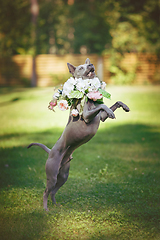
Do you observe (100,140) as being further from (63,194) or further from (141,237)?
(141,237)

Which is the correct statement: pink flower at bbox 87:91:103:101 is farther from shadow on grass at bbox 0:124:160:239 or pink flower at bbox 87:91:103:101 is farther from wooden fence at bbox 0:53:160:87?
wooden fence at bbox 0:53:160:87

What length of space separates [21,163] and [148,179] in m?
2.85

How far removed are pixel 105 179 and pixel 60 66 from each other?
55.1 feet

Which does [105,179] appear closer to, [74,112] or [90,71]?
[74,112]

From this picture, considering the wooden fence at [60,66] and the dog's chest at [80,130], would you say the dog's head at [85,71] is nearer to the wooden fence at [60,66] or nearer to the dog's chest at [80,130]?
the dog's chest at [80,130]

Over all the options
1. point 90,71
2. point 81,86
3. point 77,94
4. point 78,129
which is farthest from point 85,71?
point 78,129

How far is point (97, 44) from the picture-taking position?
2348 centimetres

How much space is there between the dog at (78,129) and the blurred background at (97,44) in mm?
15087

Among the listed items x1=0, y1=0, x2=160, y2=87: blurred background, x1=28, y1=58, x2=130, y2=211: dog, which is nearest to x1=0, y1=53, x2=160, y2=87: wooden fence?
x1=0, y1=0, x2=160, y2=87: blurred background

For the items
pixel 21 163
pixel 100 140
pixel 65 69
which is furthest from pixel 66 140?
pixel 65 69

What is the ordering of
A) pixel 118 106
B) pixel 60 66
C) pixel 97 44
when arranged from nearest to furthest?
pixel 118 106, pixel 60 66, pixel 97 44

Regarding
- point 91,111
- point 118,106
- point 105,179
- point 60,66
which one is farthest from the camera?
point 60,66

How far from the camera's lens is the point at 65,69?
20547mm

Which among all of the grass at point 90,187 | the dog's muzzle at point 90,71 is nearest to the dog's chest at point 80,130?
the dog's muzzle at point 90,71
